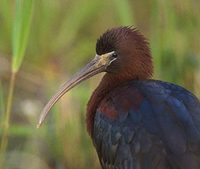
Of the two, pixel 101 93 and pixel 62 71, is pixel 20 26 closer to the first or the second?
pixel 101 93

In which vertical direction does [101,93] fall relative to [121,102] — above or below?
above

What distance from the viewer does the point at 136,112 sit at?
6676 millimetres

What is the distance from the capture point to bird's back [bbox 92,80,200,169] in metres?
6.38

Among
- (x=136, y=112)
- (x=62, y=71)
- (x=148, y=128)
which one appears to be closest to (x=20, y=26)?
(x=136, y=112)

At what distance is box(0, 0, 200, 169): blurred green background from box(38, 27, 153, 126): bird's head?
0.51m

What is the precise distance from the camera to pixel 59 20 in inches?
399

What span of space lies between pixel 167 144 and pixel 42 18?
120 inches

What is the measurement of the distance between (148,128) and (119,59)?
0.72m

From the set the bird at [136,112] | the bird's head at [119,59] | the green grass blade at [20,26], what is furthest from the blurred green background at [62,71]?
the bird at [136,112]

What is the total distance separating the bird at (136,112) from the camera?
6.41 metres

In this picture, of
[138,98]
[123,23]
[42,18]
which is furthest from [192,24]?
[138,98]

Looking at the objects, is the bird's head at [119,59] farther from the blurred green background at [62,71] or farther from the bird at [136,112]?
the blurred green background at [62,71]

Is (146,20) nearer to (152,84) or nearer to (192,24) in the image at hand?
(192,24)

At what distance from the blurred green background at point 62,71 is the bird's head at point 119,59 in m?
0.51
